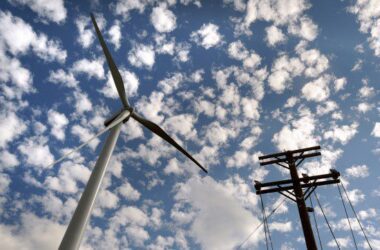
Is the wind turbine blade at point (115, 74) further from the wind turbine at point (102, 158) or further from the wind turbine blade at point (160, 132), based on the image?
the wind turbine blade at point (160, 132)

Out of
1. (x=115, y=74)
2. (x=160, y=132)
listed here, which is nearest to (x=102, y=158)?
(x=160, y=132)

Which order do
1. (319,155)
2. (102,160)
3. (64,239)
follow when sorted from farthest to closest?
(319,155), (102,160), (64,239)

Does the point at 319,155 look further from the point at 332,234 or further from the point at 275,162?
the point at 332,234

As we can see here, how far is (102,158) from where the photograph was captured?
27.3ft

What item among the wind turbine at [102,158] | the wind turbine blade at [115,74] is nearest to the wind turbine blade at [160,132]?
the wind turbine at [102,158]

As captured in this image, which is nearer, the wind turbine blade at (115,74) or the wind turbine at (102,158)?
the wind turbine at (102,158)

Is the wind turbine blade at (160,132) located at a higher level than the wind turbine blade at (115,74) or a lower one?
lower

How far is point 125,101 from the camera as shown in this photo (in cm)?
1257

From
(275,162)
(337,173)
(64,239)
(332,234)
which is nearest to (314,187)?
(337,173)

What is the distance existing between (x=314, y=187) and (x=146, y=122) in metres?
7.98

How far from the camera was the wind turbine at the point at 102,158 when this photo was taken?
6.05 meters

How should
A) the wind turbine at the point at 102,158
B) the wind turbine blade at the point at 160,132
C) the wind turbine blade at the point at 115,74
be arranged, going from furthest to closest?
1. the wind turbine blade at the point at 160,132
2. the wind turbine blade at the point at 115,74
3. the wind turbine at the point at 102,158

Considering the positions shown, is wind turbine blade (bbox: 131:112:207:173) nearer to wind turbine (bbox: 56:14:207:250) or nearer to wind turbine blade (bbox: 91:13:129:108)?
wind turbine (bbox: 56:14:207:250)

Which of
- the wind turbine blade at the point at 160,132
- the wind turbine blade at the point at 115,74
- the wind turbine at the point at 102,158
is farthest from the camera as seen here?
the wind turbine blade at the point at 160,132
